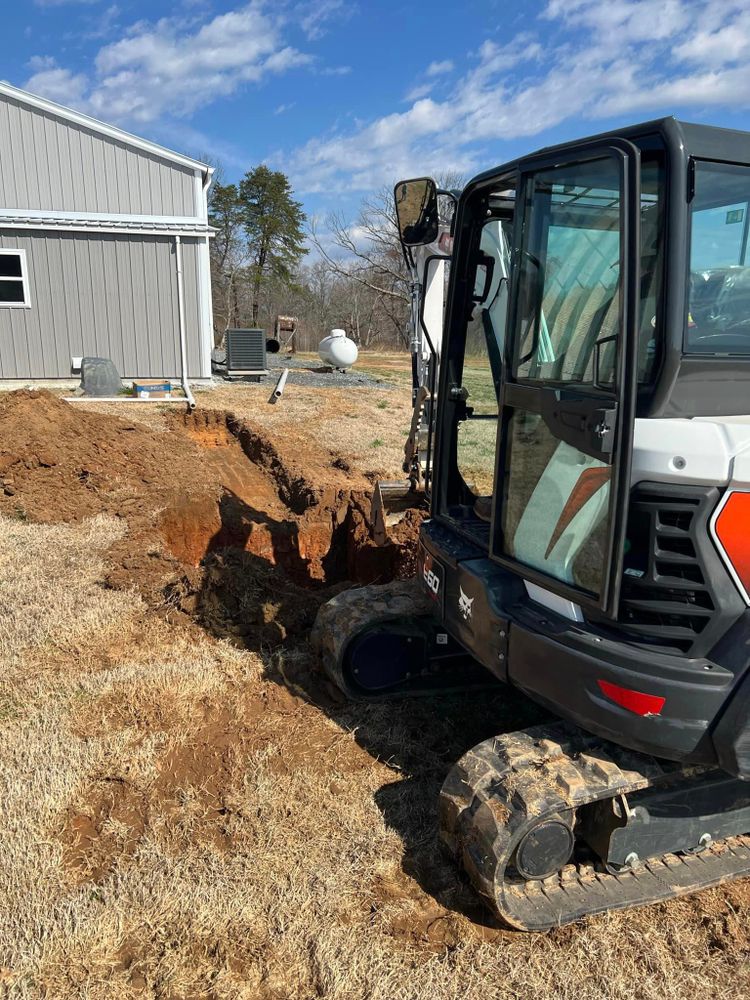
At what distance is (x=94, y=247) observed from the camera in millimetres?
15211

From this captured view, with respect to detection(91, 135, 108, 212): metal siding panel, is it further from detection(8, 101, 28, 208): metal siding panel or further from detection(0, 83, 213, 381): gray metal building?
detection(8, 101, 28, 208): metal siding panel

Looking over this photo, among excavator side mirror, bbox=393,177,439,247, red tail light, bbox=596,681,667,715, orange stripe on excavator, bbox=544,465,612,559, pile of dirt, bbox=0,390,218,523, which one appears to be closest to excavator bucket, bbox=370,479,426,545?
excavator side mirror, bbox=393,177,439,247

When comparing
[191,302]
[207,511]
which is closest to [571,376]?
[207,511]

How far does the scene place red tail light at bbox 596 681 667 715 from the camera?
2590 mm

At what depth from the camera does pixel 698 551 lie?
2502 millimetres

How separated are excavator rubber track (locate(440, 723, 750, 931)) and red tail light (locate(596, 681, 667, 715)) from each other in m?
0.36

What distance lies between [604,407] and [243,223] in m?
39.9

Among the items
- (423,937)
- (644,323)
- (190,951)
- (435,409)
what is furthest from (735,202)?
(190,951)

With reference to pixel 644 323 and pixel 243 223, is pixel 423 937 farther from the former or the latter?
pixel 243 223

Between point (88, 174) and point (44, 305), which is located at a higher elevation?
point (88, 174)

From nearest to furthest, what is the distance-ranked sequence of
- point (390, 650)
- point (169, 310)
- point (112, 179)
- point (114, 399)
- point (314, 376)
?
point (390, 650), point (114, 399), point (112, 179), point (169, 310), point (314, 376)

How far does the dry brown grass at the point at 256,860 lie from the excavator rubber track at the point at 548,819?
0.10 metres

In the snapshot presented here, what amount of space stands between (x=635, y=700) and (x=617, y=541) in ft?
1.85

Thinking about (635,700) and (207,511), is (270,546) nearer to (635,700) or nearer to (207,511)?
(207,511)
